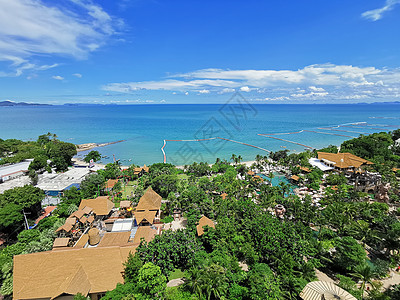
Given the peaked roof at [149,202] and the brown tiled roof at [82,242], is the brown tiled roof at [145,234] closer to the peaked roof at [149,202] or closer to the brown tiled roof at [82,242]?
the brown tiled roof at [82,242]

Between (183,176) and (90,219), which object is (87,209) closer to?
(90,219)

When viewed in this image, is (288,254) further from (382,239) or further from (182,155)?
(182,155)

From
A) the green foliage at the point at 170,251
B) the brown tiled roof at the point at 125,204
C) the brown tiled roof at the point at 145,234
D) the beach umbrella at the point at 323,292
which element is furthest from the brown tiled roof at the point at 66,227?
the beach umbrella at the point at 323,292

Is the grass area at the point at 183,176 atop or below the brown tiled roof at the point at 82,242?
below

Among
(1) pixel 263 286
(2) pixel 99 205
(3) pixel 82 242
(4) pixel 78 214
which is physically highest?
(1) pixel 263 286

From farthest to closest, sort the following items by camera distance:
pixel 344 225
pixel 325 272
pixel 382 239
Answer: pixel 344 225
pixel 382 239
pixel 325 272

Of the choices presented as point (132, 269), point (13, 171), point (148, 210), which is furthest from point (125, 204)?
point (13, 171)

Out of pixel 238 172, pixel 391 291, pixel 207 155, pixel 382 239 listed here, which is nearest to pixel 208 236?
pixel 391 291
